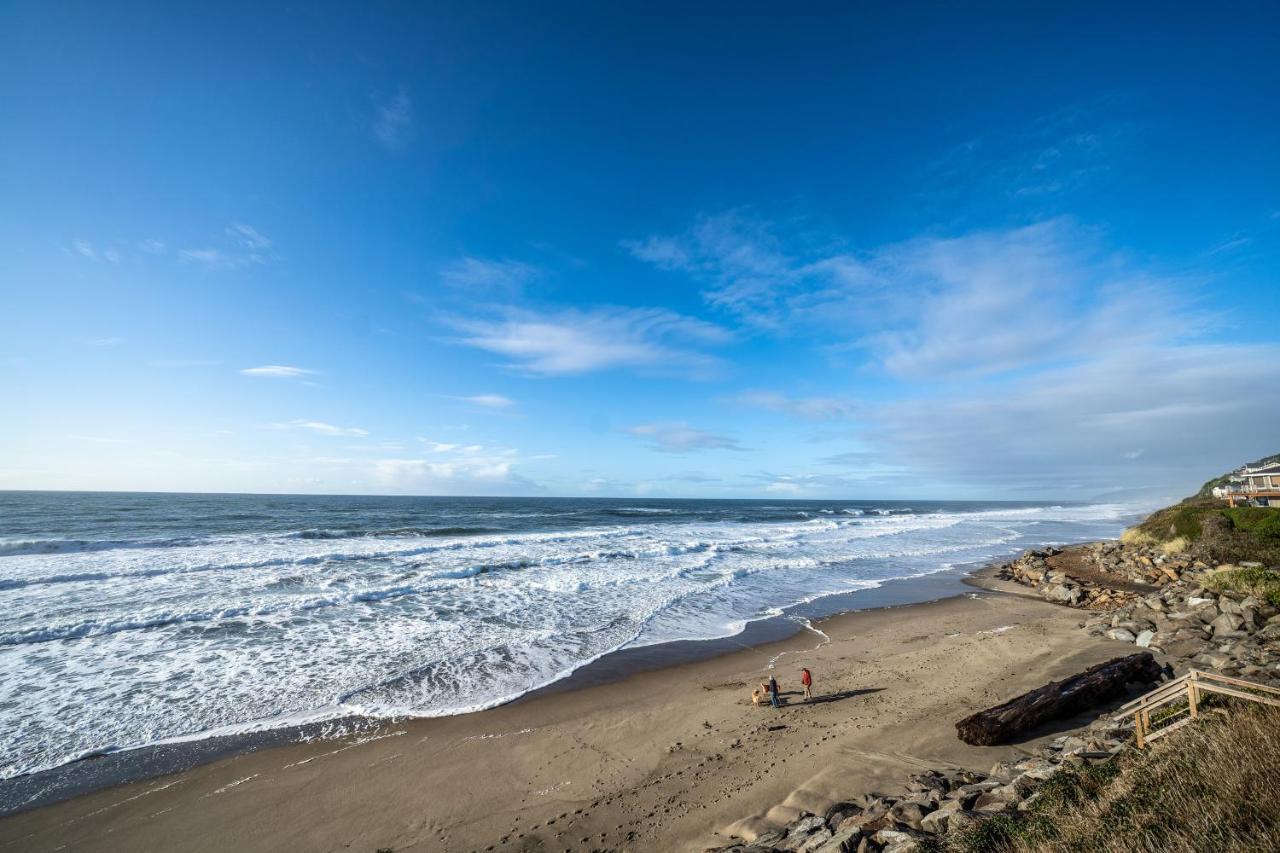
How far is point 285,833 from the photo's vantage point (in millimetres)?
7410

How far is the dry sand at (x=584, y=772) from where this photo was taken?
725 cm

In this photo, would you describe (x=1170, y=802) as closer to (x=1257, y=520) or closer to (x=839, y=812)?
(x=839, y=812)

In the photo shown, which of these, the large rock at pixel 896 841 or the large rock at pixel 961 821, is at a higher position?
the large rock at pixel 961 821

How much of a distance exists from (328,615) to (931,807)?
1815 centimetres

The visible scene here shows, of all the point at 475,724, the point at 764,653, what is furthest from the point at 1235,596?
the point at 475,724

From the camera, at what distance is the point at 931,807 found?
6.43 m

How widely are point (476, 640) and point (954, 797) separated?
1255 cm

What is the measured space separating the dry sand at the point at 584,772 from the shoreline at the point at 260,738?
32 centimetres

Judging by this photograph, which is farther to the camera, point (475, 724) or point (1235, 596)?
point (1235, 596)

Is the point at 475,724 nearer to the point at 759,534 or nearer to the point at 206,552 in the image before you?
the point at 206,552

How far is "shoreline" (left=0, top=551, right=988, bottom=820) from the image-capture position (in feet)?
27.2

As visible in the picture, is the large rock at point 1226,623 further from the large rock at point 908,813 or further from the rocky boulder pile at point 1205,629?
the large rock at point 908,813

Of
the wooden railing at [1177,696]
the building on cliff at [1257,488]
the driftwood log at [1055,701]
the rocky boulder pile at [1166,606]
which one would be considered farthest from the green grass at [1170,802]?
the building on cliff at [1257,488]

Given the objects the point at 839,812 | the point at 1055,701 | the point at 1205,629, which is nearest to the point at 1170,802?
the point at 839,812
